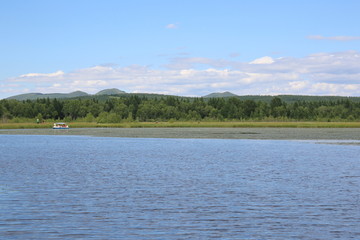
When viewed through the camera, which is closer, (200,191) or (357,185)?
(200,191)

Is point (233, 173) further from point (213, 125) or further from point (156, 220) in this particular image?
point (213, 125)

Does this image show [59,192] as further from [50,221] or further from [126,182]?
[50,221]

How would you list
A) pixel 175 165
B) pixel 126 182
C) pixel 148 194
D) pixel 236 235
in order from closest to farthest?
pixel 236 235 → pixel 148 194 → pixel 126 182 → pixel 175 165

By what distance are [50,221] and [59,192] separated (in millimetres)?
6689

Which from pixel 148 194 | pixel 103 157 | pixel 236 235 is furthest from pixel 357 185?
pixel 103 157

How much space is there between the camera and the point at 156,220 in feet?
61.1

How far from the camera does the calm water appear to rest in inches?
672

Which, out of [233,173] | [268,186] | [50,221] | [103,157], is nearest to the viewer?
[50,221]

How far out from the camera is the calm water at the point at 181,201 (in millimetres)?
17078

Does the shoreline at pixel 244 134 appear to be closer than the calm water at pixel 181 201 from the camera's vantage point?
No

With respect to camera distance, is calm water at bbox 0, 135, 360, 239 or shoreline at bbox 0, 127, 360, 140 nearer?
calm water at bbox 0, 135, 360, 239

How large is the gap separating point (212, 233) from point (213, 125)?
12935cm

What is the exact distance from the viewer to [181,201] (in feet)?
73.7

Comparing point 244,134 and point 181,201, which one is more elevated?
point 244,134
